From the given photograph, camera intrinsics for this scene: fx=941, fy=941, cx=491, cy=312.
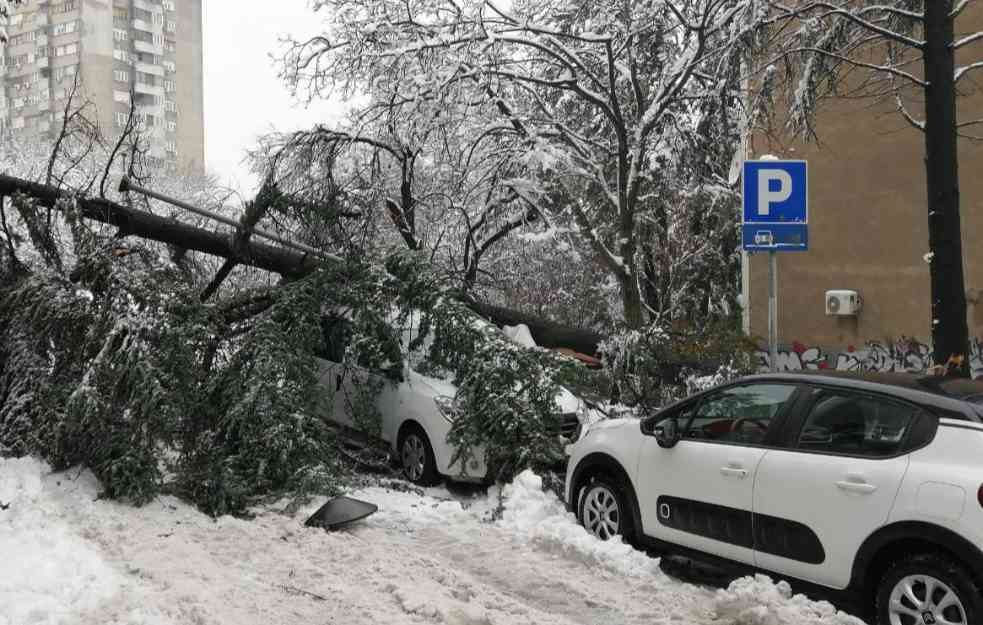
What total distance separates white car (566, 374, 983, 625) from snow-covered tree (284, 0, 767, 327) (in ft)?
19.7

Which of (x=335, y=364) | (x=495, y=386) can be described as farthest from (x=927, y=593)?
(x=335, y=364)

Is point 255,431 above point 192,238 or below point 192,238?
below

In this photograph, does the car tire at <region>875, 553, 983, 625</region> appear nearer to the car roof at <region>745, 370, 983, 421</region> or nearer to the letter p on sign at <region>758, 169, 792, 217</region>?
the car roof at <region>745, 370, 983, 421</region>

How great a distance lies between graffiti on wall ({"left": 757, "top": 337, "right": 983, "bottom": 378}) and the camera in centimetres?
1305

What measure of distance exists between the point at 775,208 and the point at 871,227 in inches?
281

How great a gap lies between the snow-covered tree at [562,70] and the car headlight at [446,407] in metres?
4.63

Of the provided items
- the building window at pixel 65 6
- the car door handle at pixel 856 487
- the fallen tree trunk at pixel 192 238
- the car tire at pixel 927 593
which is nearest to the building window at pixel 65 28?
the building window at pixel 65 6

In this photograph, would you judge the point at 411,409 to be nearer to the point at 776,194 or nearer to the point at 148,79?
the point at 776,194

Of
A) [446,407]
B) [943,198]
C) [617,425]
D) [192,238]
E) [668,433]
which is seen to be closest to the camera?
[668,433]

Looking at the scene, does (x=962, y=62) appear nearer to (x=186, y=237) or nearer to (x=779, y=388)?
(x=779, y=388)

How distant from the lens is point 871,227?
14.2 metres

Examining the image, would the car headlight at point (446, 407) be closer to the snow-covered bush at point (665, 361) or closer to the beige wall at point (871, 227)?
the snow-covered bush at point (665, 361)

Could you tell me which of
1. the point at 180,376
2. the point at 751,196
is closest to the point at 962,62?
the point at 751,196

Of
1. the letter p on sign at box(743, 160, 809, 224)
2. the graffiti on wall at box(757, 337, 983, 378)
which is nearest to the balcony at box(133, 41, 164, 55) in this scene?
→ the graffiti on wall at box(757, 337, 983, 378)
